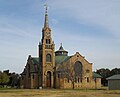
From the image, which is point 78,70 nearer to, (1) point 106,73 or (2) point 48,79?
(2) point 48,79

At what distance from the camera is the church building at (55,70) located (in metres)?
110

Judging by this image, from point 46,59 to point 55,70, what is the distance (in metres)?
5.33

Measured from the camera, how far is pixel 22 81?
413 feet

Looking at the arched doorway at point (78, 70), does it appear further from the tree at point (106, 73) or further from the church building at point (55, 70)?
the tree at point (106, 73)

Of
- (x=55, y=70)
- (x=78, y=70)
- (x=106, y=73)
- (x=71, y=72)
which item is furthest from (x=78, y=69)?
(x=106, y=73)

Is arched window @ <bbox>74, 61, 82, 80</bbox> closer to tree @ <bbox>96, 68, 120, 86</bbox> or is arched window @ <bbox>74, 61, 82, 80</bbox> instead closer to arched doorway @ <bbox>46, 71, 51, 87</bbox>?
arched doorway @ <bbox>46, 71, 51, 87</bbox>

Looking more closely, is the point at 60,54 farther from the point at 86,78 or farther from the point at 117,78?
the point at 117,78

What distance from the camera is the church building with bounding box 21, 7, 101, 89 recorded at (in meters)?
110

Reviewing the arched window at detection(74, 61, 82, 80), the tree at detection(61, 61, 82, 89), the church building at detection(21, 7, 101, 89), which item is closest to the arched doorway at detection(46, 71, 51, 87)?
the church building at detection(21, 7, 101, 89)

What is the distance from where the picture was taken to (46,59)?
111m

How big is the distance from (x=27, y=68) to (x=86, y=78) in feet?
78.2

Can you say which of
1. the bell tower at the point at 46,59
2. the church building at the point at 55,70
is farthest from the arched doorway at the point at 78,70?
the bell tower at the point at 46,59

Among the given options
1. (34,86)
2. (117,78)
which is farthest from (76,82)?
(117,78)

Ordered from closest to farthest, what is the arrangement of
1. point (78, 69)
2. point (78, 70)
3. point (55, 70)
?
point (55, 70), point (78, 70), point (78, 69)
